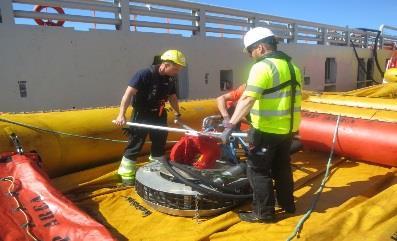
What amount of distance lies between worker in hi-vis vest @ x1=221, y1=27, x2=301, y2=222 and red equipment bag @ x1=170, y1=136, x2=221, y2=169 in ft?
2.90

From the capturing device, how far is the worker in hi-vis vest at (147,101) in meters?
3.98

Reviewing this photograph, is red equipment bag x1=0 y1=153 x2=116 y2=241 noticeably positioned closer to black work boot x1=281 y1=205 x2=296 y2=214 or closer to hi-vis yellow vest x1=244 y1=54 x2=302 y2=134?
hi-vis yellow vest x1=244 y1=54 x2=302 y2=134

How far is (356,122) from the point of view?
16.8 feet

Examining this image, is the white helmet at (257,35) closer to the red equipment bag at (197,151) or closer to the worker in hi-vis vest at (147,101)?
the worker in hi-vis vest at (147,101)

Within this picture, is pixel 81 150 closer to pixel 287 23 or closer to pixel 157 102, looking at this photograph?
pixel 157 102

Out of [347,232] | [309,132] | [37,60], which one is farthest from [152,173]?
[37,60]

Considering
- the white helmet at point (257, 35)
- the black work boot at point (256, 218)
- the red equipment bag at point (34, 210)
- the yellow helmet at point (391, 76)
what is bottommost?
the black work boot at point (256, 218)

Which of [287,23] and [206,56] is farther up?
[287,23]

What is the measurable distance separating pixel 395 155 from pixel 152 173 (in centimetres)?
305

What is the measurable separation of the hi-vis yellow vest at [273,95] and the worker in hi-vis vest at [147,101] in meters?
1.21

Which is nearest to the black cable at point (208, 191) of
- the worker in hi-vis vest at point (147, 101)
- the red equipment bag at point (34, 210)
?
the worker in hi-vis vest at point (147, 101)

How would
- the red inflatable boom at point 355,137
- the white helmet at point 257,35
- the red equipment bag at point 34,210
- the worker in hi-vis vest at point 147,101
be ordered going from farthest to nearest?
the red inflatable boom at point 355,137 → the worker in hi-vis vest at point 147,101 → the white helmet at point 257,35 → the red equipment bag at point 34,210

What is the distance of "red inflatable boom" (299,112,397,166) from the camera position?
15.3 ft

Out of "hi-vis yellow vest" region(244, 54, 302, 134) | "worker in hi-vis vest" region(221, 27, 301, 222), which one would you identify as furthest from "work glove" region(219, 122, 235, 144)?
"hi-vis yellow vest" region(244, 54, 302, 134)
